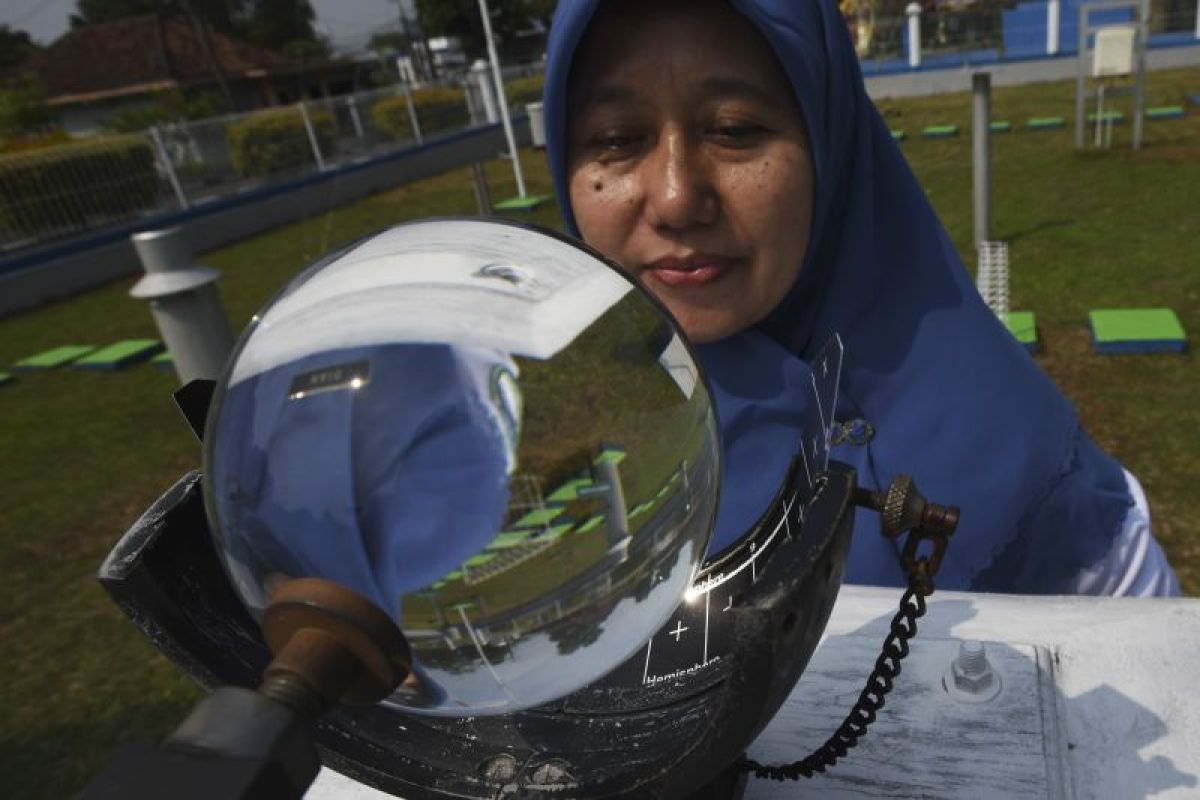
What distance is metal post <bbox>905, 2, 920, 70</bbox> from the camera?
16172mm

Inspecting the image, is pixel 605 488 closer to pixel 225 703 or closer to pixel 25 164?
pixel 225 703

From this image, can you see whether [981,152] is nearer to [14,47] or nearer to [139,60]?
[139,60]

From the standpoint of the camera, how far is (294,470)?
1.78 feet

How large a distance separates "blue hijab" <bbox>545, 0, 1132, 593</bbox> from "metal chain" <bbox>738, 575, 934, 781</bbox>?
0.35m

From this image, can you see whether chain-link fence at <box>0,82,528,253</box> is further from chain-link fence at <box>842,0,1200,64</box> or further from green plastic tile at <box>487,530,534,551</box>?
green plastic tile at <box>487,530,534,551</box>

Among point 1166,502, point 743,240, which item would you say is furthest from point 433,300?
point 1166,502

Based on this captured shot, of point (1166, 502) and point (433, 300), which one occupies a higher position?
point (433, 300)

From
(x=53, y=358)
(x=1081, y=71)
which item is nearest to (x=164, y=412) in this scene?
(x=53, y=358)

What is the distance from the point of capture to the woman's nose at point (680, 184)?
1015 mm

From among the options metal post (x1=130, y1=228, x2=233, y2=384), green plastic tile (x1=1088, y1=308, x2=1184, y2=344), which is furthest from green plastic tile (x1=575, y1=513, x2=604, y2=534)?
green plastic tile (x1=1088, y1=308, x2=1184, y2=344)

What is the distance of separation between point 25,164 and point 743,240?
11634 mm

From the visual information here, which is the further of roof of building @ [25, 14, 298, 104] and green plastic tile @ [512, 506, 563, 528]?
roof of building @ [25, 14, 298, 104]

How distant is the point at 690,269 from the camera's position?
1100mm

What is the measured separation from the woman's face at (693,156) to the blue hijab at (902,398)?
7 centimetres
